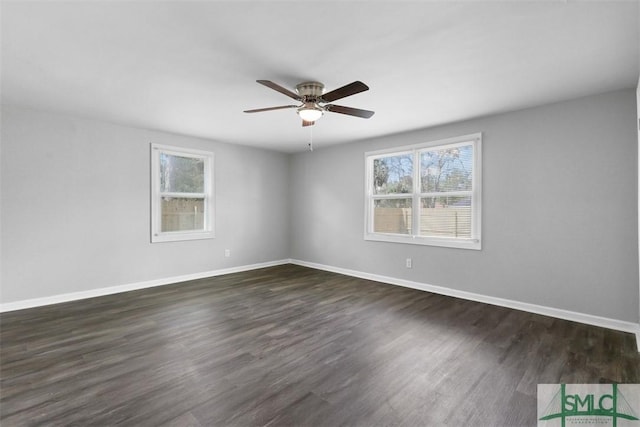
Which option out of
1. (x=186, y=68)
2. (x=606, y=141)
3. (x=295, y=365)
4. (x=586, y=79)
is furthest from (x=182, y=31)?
(x=606, y=141)

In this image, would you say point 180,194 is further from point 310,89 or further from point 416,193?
point 416,193

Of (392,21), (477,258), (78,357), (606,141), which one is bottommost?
(78,357)

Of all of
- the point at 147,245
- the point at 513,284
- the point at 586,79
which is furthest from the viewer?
the point at 147,245

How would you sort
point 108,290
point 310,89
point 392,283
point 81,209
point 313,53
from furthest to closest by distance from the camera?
1. point 392,283
2. point 108,290
3. point 81,209
4. point 310,89
5. point 313,53

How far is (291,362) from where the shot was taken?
7.82 ft

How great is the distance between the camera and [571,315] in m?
3.29

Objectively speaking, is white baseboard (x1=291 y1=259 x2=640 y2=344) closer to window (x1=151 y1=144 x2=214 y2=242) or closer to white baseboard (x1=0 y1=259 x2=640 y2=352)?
white baseboard (x1=0 y1=259 x2=640 y2=352)

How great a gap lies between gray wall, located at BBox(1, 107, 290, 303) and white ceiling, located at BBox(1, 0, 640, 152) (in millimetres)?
546

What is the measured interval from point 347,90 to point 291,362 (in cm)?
232

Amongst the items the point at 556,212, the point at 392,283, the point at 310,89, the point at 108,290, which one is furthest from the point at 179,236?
the point at 556,212

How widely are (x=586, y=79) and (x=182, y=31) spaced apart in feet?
11.8

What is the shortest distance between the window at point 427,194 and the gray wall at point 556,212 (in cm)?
15

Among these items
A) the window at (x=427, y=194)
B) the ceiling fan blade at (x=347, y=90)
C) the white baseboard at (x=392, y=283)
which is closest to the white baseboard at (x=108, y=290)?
the white baseboard at (x=392, y=283)

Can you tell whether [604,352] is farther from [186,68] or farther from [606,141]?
[186,68]
